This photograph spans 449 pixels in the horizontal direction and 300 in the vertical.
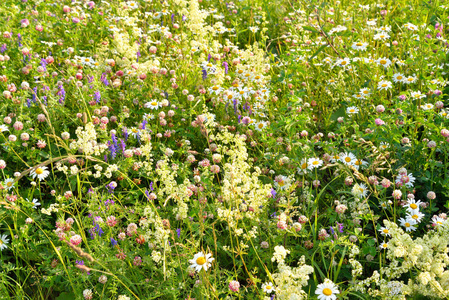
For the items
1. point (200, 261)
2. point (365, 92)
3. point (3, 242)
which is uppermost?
point (365, 92)

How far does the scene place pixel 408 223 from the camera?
2262 mm

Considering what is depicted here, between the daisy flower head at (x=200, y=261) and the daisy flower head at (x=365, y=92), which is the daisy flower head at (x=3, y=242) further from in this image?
the daisy flower head at (x=365, y=92)

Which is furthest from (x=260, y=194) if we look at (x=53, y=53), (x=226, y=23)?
(x=226, y=23)

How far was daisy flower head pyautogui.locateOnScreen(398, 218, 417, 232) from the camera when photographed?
2.23m

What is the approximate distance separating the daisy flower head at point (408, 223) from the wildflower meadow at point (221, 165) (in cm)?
1

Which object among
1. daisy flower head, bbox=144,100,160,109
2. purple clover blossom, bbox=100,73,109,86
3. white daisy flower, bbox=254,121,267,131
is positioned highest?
purple clover blossom, bbox=100,73,109,86

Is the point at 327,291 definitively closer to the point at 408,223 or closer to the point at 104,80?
the point at 408,223

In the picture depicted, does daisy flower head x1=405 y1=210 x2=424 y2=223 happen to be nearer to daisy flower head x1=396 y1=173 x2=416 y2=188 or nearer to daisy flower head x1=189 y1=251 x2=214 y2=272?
daisy flower head x1=396 y1=173 x2=416 y2=188

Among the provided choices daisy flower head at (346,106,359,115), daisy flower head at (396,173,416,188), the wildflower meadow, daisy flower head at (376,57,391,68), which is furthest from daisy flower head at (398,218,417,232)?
daisy flower head at (376,57,391,68)

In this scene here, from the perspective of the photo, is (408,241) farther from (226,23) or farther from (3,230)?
(226,23)

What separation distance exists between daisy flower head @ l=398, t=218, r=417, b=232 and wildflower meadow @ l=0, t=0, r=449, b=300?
0.04 ft

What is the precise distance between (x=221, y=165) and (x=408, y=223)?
1.32 m

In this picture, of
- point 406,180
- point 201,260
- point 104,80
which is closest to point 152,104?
point 104,80

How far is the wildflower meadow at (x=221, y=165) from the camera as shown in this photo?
1972mm
